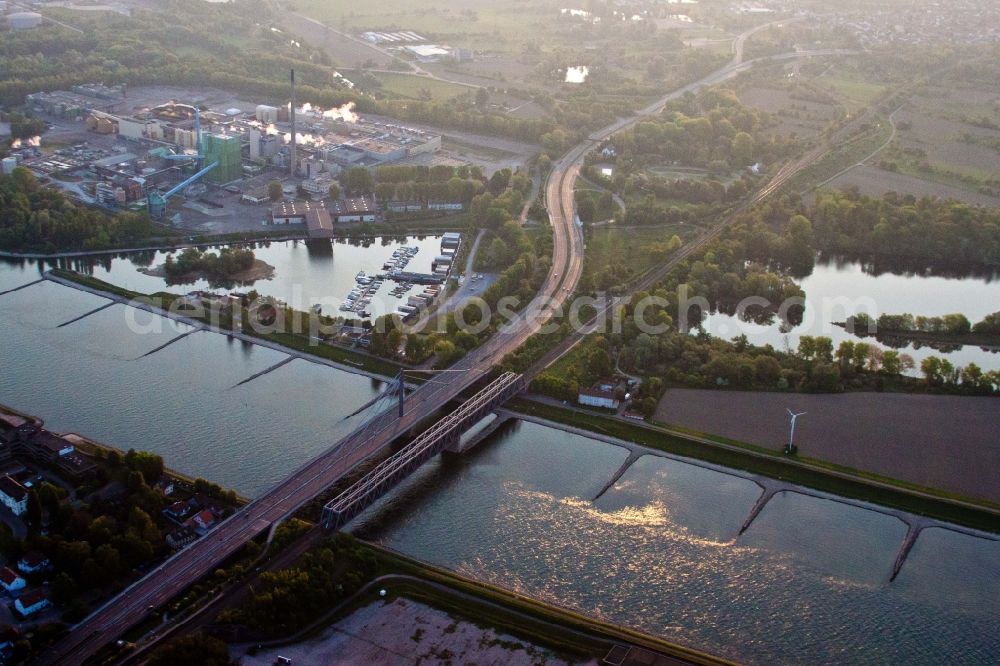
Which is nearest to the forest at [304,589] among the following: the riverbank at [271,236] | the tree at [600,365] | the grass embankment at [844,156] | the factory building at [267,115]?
the tree at [600,365]

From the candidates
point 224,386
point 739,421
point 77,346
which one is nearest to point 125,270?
point 77,346

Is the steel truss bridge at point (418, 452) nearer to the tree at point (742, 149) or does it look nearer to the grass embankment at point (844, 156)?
the grass embankment at point (844, 156)

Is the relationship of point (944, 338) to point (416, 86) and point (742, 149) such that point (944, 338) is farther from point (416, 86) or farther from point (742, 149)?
point (416, 86)

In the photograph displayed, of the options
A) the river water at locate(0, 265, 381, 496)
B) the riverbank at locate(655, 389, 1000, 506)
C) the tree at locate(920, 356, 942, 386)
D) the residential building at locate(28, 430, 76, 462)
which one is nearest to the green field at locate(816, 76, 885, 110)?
the tree at locate(920, 356, 942, 386)

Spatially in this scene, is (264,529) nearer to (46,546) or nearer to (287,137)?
(46,546)

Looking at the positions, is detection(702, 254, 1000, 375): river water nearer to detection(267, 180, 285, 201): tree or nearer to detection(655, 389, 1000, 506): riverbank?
detection(655, 389, 1000, 506): riverbank

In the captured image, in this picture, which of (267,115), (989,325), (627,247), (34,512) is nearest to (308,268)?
Result: (627,247)
